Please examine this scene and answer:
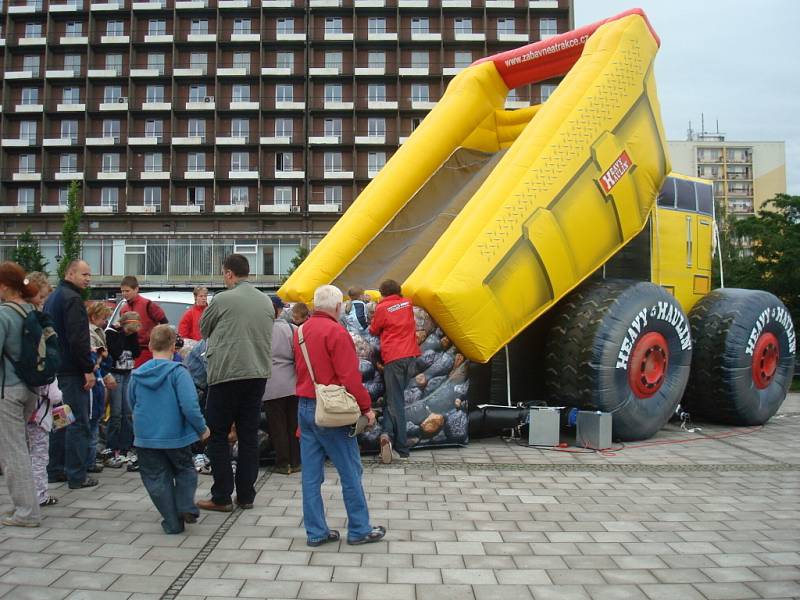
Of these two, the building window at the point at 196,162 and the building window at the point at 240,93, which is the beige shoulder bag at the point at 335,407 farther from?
the building window at the point at 240,93

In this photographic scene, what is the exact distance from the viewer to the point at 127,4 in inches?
1815

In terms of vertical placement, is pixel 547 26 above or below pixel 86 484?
above

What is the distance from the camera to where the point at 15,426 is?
4434 millimetres

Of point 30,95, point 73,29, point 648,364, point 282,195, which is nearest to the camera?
point 648,364

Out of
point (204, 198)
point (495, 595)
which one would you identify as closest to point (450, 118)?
point (495, 595)

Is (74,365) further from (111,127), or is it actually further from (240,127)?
(111,127)

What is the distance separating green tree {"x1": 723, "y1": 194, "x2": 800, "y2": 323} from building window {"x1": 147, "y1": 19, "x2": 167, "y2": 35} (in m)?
39.1

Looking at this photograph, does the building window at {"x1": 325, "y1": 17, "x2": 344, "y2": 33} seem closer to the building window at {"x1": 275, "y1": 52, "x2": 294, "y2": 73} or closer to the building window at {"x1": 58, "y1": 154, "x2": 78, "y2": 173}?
the building window at {"x1": 275, "y1": 52, "x2": 294, "y2": 73}

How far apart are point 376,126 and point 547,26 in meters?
13.6

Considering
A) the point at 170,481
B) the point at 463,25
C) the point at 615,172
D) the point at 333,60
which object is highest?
the point at 463,25

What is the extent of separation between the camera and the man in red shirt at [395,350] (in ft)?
21.0

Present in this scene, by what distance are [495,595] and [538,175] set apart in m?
4.56

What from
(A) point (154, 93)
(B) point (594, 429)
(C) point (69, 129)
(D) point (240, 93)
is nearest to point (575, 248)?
(B) point (594, 429)

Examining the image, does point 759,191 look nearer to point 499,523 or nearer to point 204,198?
point 204,198
